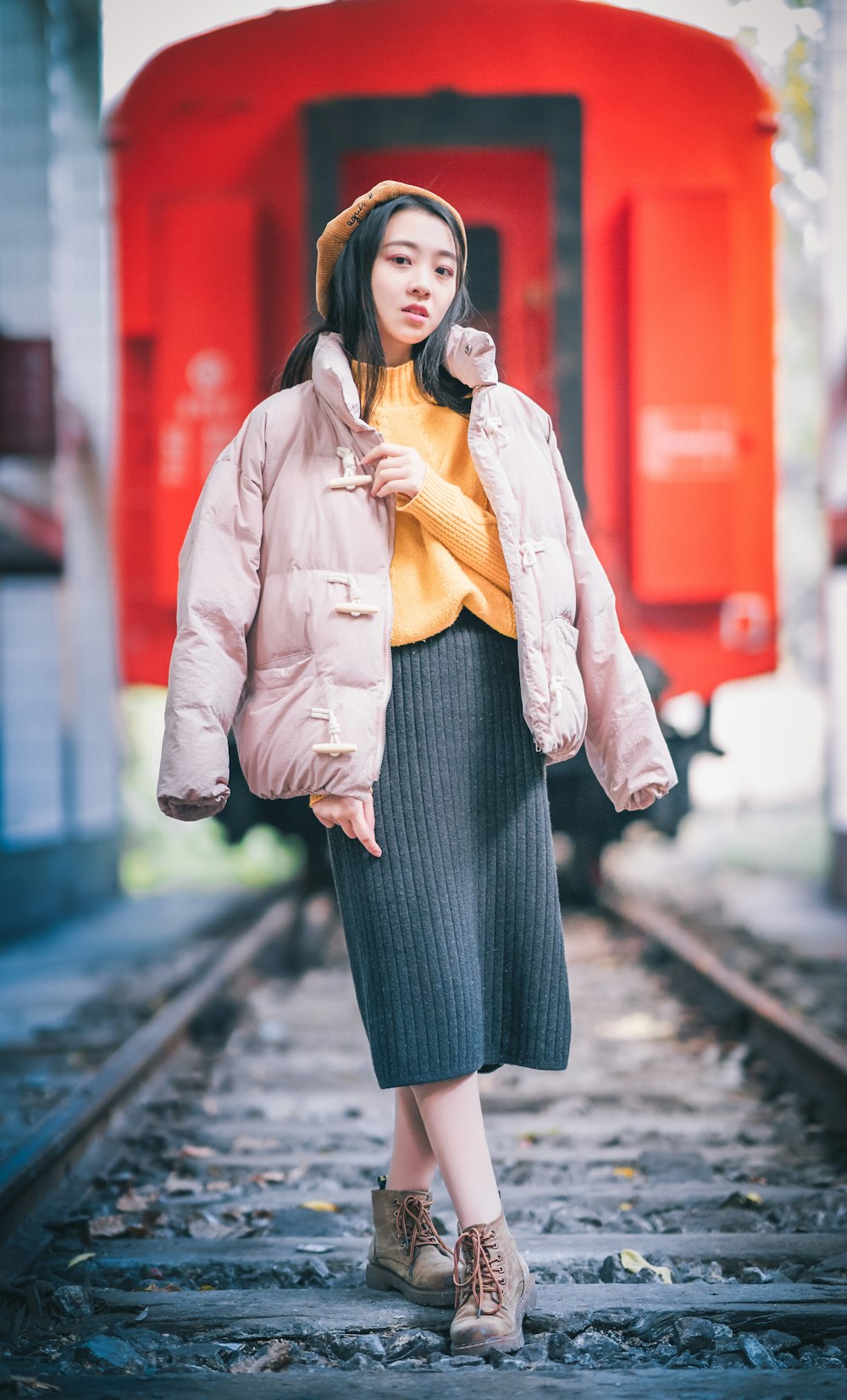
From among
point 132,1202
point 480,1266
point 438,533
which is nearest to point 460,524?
point 438,533

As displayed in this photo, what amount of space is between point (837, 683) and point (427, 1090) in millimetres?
5846

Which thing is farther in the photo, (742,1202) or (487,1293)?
(742,1202)

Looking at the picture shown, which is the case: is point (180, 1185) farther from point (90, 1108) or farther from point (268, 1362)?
point (268, 1362)

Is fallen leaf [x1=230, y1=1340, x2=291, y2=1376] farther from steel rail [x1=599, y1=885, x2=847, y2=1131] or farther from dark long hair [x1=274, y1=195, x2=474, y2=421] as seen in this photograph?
steel rail [x1=599, y1=885, x2=847, y2=1131]

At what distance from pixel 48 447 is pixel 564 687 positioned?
3716mm

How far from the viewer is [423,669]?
1902mm

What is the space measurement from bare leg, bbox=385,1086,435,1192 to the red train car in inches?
77.9

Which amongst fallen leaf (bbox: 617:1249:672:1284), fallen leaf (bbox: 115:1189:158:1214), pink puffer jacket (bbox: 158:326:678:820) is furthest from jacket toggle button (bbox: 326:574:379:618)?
fallen leaf (bbox: 115:1189:158:1214)

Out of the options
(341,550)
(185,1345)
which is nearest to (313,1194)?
(185,1345)

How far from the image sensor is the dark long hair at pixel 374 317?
1895 mm

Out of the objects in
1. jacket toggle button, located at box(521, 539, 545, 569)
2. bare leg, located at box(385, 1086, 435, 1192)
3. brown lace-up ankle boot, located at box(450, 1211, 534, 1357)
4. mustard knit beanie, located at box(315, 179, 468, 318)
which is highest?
mustard knit beanie, located at box(315, 179, 468, 318)

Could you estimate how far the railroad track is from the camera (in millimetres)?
1819

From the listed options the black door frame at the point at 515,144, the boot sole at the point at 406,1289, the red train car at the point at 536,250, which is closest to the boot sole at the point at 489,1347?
the boot sole at the point at 406,1289

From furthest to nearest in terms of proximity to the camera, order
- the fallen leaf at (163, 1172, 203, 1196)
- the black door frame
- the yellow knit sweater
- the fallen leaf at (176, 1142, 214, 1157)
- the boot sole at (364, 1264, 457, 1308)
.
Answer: the black door frame
the fallen leaf at (176, 1142, 214, 1157)
the fallen leaf at (163, 1172, 203, 1196)
the boot sole at (364, 1264, 457, 1308)
the yellow knit sweater
